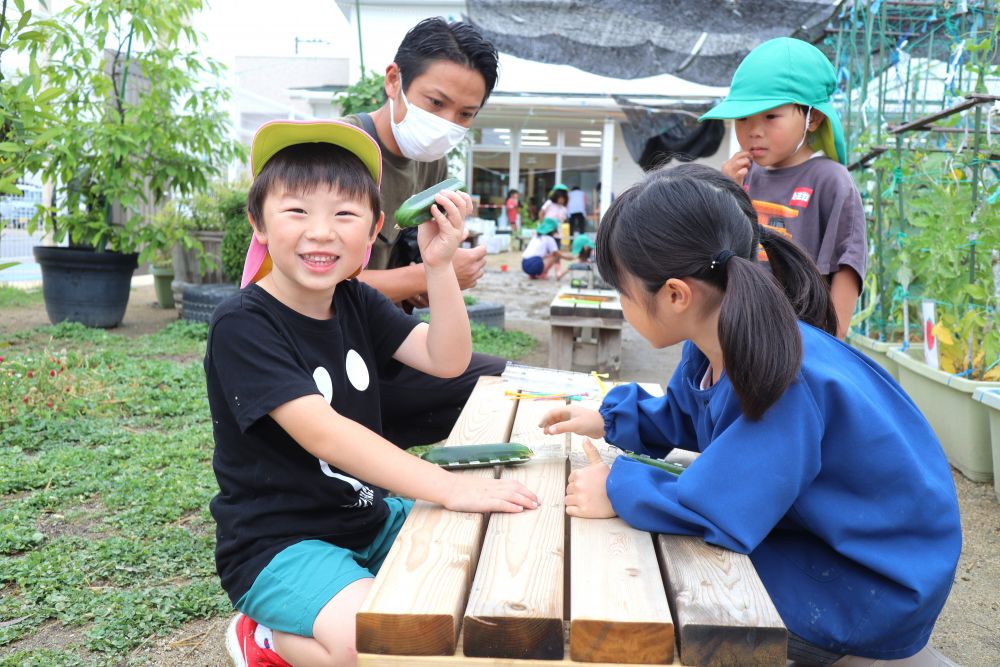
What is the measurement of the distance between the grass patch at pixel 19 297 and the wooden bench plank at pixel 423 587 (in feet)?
27.7

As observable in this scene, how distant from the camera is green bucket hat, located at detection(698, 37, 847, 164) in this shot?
3.17 m

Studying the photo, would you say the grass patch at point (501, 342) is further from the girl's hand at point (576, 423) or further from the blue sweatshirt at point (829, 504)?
the blue sweatshirt at point (829, 504)

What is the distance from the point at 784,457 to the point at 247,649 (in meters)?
1.16

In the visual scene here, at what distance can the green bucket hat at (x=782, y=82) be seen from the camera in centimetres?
317

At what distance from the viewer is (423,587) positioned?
1307mm

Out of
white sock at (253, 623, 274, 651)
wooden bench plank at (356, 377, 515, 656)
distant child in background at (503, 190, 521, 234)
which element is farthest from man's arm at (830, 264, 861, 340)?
distant child in background at (503, 190, 521, 234)

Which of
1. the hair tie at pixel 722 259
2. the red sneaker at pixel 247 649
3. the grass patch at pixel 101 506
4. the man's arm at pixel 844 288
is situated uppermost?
the hair tie at pixel 722 259

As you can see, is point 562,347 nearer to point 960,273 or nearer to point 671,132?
point 960,273

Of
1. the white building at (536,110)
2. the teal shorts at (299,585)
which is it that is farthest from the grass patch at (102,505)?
the white building at (536,110)

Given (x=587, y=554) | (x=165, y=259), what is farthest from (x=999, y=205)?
(x=165, y=259)

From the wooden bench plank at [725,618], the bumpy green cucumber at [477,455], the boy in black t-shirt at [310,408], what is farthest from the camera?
the bumpy green cucumber at [477,455]

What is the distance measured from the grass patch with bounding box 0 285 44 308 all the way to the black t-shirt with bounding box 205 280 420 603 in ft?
26.2

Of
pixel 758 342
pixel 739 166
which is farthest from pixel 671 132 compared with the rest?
pixel 758 342

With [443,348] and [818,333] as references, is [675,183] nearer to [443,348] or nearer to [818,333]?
[818,333]
